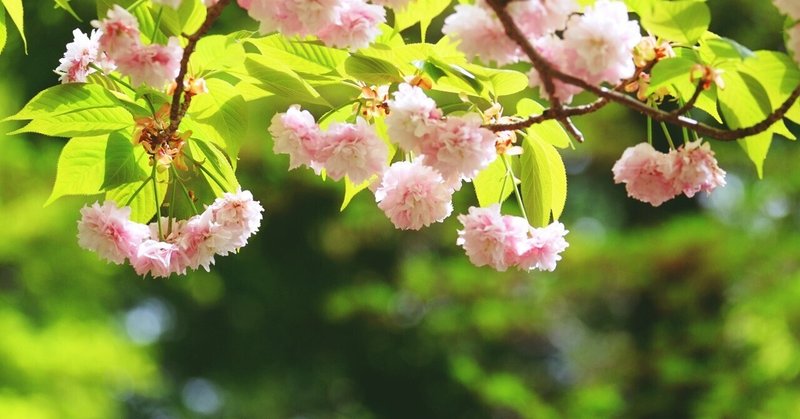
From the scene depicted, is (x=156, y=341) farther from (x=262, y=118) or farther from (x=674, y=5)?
(x=674, y=5)

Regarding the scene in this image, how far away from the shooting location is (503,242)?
43.3 inches

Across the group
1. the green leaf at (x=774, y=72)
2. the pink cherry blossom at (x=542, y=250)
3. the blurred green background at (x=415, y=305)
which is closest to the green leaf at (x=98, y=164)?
the pink cherry blossom at (x=542, y=250)

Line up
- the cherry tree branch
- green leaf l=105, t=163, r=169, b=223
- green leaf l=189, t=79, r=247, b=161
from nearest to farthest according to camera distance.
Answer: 1. the cherry tree branch
2. green leaf l=189, t=79, r=247, b=161
3. green leaf l=105, t=163, r=169, b=223

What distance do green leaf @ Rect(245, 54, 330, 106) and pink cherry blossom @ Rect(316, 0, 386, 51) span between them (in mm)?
113

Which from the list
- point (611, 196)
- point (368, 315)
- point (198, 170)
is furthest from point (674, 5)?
point (611, 196)

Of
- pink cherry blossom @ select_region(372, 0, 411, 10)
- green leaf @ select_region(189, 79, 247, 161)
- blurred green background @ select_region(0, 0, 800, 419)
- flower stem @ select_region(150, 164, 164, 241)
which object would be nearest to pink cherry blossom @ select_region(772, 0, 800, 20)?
pink cherry blossom @ select_region(372, 0, 411, 10)

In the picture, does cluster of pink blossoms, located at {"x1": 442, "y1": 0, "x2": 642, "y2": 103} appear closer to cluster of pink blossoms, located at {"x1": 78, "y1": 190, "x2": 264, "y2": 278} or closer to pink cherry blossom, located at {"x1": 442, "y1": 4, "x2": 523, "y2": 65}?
pink cherry blossom, located at {"x1": 442, "y1": 4, "x2": 523, "y2": 65}

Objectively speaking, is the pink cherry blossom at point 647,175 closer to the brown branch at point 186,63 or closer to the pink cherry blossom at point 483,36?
the pink cherry blossom at point 483,36

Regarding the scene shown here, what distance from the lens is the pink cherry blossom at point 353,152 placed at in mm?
1023

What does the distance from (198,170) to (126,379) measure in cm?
500

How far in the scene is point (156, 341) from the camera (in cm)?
732

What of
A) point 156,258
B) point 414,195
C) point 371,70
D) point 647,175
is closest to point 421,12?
point 371,70

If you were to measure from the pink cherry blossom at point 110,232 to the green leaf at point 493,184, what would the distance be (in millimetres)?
384

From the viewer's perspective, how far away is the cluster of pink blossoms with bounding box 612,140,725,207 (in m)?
1.03
